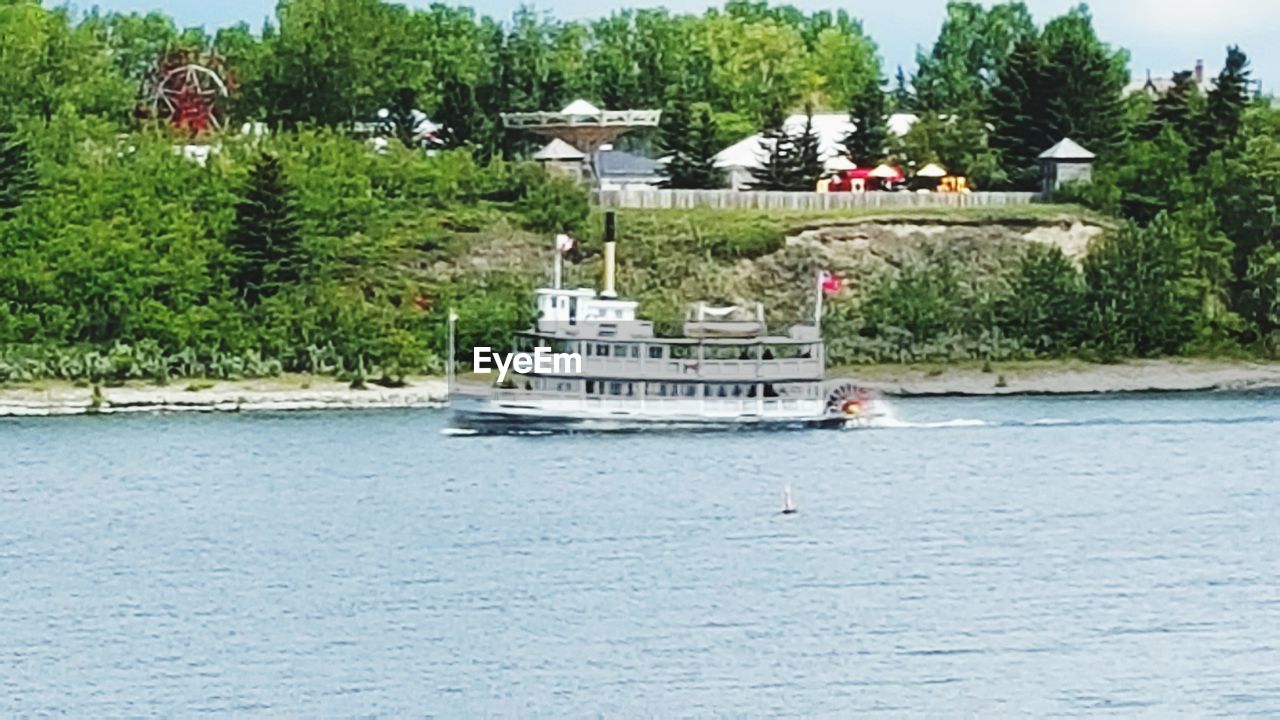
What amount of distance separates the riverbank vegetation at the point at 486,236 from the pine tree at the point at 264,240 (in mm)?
75

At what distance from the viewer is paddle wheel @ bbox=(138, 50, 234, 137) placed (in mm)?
106812

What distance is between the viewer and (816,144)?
96.9 m

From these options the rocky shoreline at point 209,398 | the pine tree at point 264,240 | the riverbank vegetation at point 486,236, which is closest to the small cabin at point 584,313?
the rocky shoreline at point 209,398

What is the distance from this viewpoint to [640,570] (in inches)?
1957

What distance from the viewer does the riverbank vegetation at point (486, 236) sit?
8256 centimetres

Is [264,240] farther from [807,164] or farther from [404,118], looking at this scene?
[807,164]

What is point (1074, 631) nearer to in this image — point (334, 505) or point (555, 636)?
point (555, 636)

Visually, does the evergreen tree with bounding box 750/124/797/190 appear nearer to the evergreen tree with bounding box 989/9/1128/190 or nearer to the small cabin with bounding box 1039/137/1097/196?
the evergreen tree with bounding box 989/9/1128/190

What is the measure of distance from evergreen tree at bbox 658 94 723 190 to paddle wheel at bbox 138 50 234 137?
54.5ft

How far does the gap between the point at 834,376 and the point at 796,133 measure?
2307 cm

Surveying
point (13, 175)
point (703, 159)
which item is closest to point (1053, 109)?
point (703, 159)

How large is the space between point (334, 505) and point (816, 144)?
41151mm

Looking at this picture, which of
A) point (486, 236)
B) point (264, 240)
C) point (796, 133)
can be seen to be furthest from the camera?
point (796, 133)
